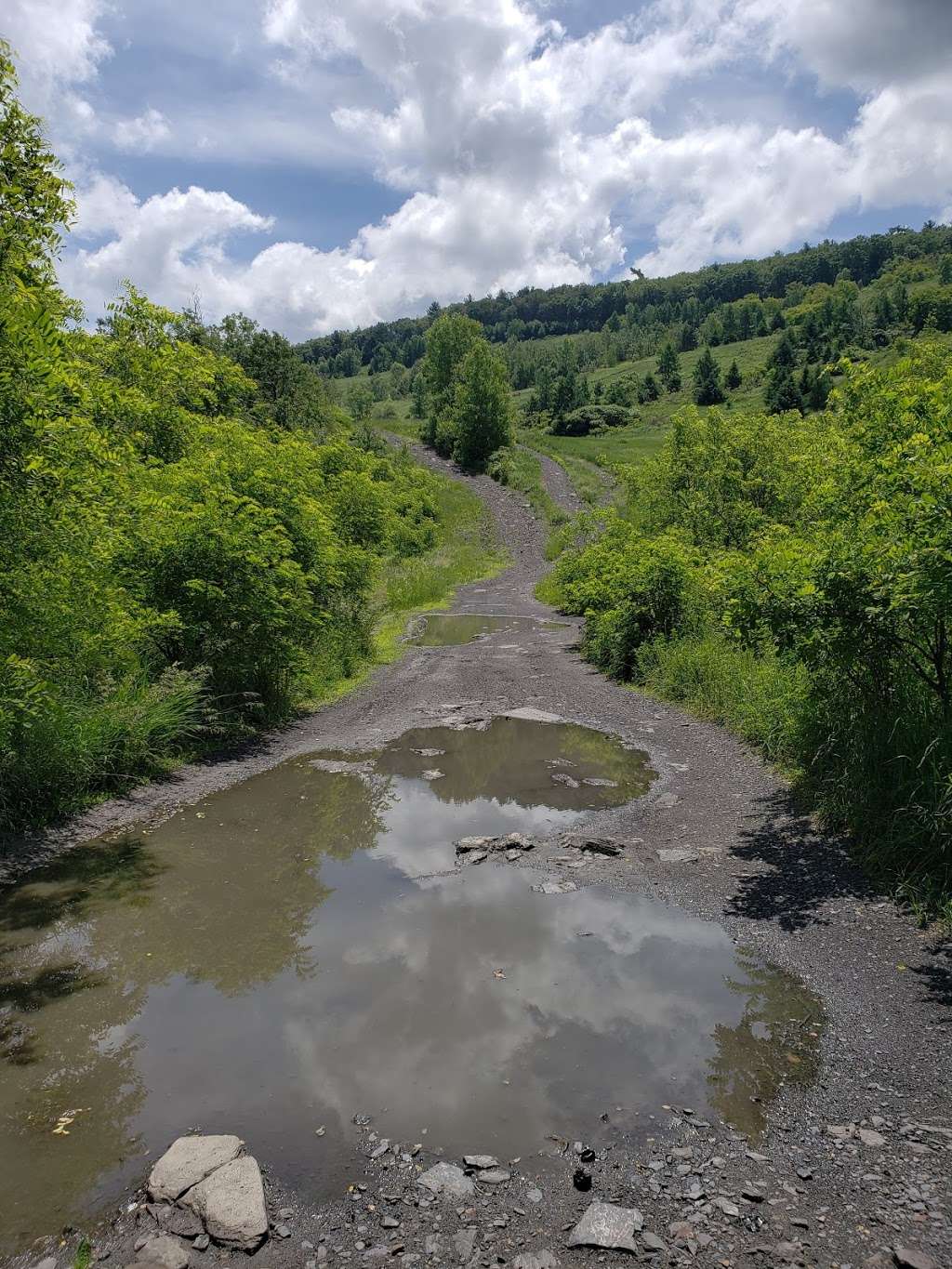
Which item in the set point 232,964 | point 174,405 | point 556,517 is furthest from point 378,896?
point 556,517

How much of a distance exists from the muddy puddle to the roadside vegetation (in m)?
2.70

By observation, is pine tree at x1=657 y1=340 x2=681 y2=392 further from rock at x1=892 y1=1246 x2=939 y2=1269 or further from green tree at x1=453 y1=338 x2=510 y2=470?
rock at x1=892 y1=1246 x2=939 y2=1269

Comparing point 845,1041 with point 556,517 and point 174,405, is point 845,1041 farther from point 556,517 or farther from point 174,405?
point 556,517

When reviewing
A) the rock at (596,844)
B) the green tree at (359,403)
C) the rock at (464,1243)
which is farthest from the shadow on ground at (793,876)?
the green tree at (359,403)

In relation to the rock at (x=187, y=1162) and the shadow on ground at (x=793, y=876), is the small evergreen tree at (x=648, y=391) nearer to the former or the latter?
the shadow on ground at (x=793, y=876)

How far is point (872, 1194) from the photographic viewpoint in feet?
11.9

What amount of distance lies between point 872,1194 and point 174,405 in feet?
60.9

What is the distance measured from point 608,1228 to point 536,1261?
376mm

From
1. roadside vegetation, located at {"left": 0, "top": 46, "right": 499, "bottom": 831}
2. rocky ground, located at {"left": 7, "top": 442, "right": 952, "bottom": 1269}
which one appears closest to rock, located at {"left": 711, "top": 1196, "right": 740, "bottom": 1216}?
rocky ground, located at {"left": 7, "top": 442, "right": 952, "bottom": 1269}

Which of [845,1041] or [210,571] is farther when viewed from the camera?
[210,571]

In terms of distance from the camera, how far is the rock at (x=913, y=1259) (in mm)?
3172

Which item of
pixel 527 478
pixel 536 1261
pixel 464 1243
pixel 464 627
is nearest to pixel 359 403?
pixel 527 478

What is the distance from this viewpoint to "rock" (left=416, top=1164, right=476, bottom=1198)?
3746 mm

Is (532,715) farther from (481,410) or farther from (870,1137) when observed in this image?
(481,410)
